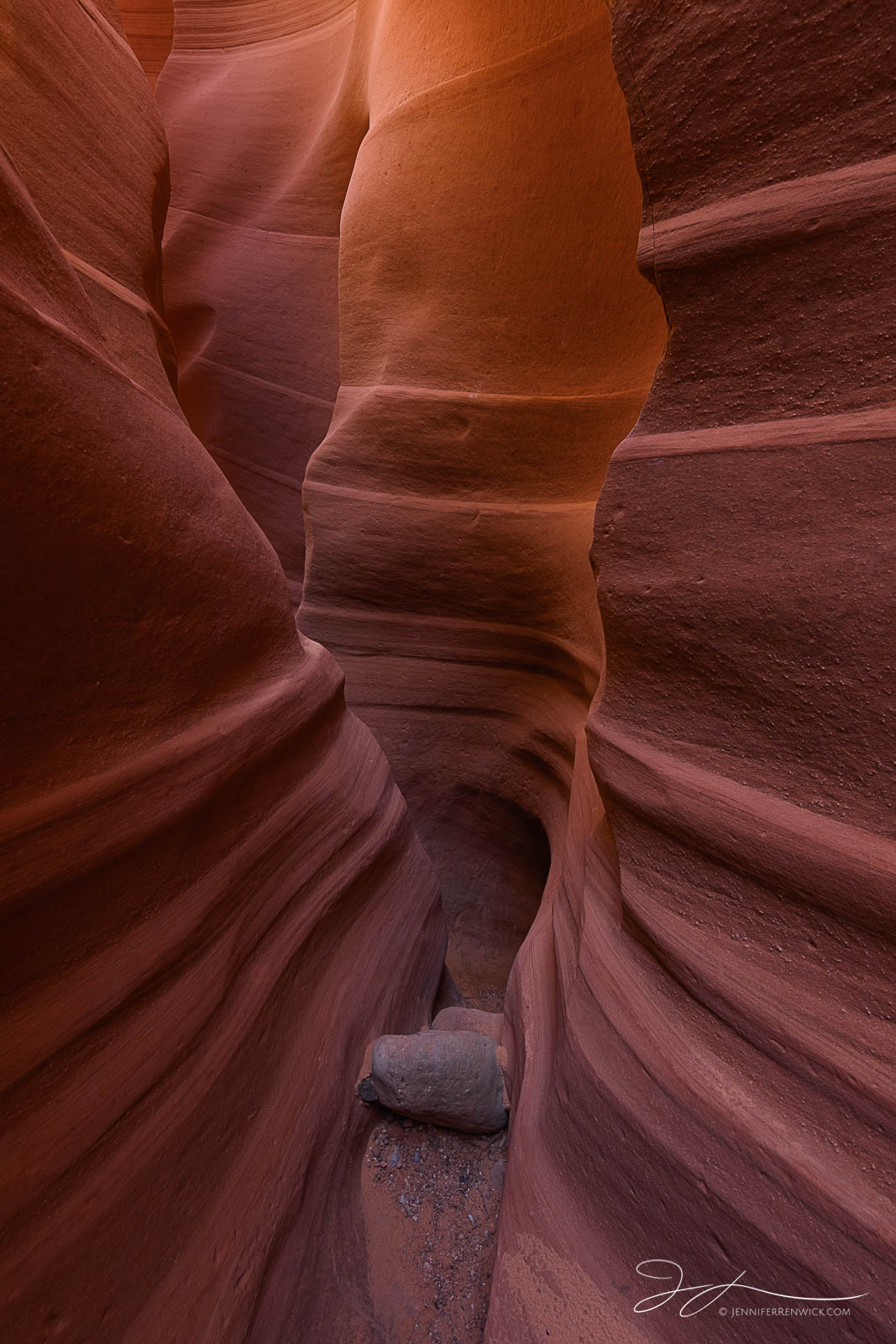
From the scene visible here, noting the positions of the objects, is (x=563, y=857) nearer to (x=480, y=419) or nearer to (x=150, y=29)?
(x=480, y=419)

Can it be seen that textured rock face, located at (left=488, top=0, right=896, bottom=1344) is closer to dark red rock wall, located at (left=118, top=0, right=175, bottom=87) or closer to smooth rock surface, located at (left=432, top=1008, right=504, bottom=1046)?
smooth rock surface, located at (left=432, top=1008, right=504, bottom=1046)

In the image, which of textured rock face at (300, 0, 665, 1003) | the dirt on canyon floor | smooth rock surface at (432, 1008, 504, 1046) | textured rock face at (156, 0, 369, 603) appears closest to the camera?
the dirt on canyon floor

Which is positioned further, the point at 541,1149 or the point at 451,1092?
the point at 451,1092

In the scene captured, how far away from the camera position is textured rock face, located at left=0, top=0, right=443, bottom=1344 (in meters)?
0.78

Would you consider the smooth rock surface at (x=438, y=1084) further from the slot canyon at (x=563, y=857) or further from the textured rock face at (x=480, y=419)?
the textured rock face at (x=480, y=419)

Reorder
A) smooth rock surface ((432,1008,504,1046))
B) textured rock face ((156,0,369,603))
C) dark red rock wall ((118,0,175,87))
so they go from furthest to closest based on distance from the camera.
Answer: dark red rock wall ((118,0,175,87)) → textured rock face ((156,0,369,603)) → smooth rock surface ((432,1008,504,1046))

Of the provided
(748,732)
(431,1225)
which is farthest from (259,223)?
(431,1225)

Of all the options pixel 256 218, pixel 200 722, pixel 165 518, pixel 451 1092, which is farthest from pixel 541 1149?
pixel 256 218

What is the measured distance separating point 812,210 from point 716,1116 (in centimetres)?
123

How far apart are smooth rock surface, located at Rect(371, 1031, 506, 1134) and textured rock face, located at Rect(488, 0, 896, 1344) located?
0.22 m

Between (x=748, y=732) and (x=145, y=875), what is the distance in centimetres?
98

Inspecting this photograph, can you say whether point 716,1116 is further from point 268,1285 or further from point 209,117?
point 209,117

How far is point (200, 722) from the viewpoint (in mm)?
1089

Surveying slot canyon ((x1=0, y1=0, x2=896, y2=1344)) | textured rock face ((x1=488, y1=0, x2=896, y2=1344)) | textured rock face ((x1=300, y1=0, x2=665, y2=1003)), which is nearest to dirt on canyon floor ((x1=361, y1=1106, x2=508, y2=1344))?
slot canyon ((x1=0, y1=0, x2=896, y2=1344))
